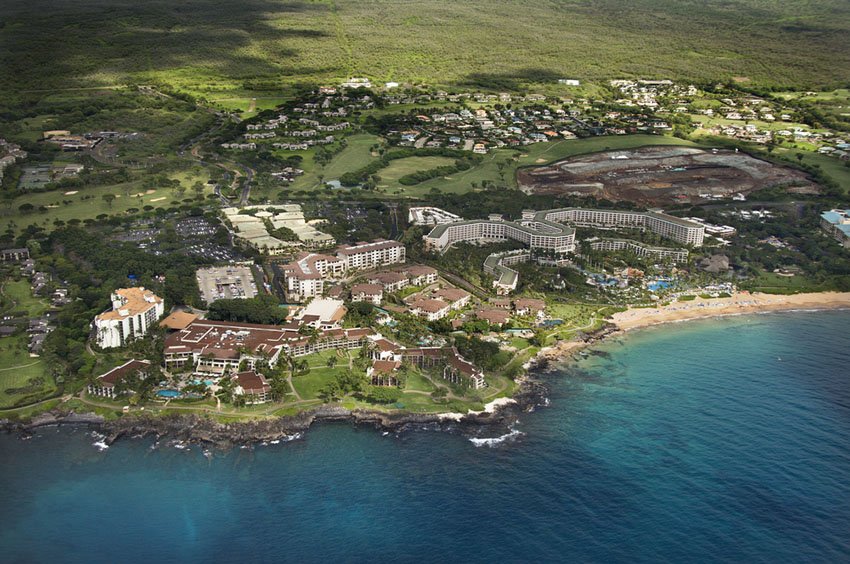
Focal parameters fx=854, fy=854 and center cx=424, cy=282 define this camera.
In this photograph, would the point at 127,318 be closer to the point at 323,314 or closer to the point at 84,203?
the point at 323,314

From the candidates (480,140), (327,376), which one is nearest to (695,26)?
(480,140)

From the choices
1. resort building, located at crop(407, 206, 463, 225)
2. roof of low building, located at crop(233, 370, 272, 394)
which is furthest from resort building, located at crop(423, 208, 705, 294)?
roof of low building, located at crop(233, 370, 272, 394)

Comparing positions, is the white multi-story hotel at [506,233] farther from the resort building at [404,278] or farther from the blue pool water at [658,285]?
the blue pool water at [658,285]

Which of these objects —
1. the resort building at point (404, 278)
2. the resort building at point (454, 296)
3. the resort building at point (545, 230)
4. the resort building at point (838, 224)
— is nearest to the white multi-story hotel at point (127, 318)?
the resort building at point (404, 278)

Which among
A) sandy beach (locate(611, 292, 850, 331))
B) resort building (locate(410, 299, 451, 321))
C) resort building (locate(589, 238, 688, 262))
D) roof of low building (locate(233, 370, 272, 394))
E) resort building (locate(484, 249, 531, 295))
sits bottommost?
sandy beach (locate(611, 292, 850, 331))

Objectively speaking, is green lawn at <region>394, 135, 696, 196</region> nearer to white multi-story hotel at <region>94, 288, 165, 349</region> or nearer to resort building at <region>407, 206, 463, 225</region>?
resort building at <region>407, 206, 463, 225</region>

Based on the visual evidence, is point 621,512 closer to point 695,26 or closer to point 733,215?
point 733,215
